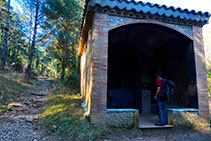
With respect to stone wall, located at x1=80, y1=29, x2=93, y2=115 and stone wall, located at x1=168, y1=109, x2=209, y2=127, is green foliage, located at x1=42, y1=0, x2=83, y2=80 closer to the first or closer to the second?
stone wall, located at x1=80, y1=29, x2=93, y2=115

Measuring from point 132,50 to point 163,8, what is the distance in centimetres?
292

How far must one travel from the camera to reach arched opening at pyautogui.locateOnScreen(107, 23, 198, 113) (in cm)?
654

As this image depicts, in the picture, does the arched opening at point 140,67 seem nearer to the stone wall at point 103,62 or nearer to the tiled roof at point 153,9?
the stone wall at point 103,62

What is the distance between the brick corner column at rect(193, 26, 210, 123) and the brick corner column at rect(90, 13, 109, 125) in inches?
135

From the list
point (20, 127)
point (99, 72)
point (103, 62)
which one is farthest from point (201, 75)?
point (20, 127)

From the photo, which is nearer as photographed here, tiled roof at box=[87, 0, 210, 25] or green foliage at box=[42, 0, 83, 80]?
tiled roof at box=[87, 0, 210, 25]

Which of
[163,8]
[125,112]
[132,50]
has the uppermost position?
[163,8]

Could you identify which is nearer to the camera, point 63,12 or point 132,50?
point 132,50

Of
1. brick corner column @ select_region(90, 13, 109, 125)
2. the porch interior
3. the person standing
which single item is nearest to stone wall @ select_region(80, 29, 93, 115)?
brick corner column @ select_region(90, 13, 109, 125)

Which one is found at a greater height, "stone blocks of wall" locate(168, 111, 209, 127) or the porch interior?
the porch interior

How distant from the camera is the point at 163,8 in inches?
197

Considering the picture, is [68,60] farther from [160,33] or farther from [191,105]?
[191,105]

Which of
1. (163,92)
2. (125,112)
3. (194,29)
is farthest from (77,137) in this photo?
(194,29)

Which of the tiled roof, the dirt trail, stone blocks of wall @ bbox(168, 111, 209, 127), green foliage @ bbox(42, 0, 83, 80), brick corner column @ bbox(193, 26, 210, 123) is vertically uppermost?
green foliage @ bbox(42, 0, 83, 80)
